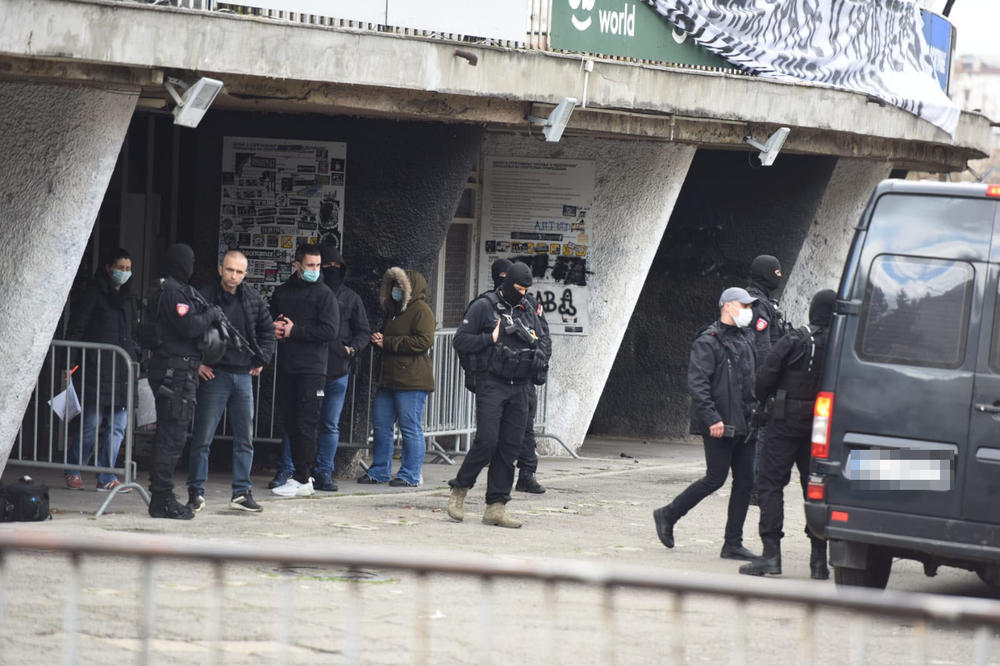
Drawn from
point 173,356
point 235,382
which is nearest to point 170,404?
point 173,356

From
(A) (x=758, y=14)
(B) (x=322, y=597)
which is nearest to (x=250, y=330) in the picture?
(B) (x=322, y=597)

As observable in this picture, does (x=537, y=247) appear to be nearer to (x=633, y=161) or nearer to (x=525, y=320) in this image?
(x=633, y=161)

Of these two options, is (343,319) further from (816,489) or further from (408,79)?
(816,489)

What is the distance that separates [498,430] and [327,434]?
208 centimetres

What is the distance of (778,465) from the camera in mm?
8625

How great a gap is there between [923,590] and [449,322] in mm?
7110

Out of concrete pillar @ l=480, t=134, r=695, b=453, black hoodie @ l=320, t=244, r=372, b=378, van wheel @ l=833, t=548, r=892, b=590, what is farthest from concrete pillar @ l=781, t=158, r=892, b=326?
van wheel @ l=833, t=548, r=892, b=590

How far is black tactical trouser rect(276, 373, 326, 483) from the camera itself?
428 inches

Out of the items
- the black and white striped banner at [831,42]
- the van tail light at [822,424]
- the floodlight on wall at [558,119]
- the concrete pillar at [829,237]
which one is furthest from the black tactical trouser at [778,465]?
the concrete pillar at [829,237]

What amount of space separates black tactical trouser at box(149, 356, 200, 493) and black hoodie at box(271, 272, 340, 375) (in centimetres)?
146

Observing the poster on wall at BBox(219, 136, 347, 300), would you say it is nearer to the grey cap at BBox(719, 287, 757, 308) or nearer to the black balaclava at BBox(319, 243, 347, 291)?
the black balaclava at BBox(319, 243, 347, 291)

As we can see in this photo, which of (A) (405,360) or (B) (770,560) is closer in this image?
(B) (770,560)

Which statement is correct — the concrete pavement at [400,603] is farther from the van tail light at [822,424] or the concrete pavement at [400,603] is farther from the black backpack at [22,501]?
the van tail light at [822,424]

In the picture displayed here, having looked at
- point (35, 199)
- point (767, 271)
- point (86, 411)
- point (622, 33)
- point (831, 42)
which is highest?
point (831, 42)
